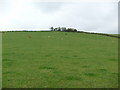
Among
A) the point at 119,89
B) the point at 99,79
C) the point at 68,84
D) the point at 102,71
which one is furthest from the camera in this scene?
the point at 102,71

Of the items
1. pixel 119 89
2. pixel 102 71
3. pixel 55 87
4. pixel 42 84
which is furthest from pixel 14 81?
pixel 102 71

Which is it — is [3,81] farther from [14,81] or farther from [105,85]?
[105,85]

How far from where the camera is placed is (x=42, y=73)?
16.0m

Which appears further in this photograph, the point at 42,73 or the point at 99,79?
the point at 42,73

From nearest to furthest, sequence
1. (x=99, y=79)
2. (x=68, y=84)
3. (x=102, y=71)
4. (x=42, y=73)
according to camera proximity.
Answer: (x=68, y=84) → (x=99, y=79) → (x=42, y=73) → (x=102, y=71)

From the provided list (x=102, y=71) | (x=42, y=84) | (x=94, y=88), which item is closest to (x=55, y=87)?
(x=42, y=84)

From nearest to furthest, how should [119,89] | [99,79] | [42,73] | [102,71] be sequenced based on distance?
[119,89] < [99,79] < [42,73] < [102,71]

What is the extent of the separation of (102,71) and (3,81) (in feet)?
25.7

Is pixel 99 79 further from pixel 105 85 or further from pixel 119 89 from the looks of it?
pixel 119 89

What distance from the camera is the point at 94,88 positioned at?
1223 cm

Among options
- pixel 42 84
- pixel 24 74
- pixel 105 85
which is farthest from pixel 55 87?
pixel 24 74

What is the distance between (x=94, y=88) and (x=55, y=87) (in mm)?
2111

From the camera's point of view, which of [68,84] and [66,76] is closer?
[68,84]

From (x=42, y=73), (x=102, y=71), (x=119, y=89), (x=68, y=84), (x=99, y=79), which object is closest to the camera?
(x=119, y=89)
